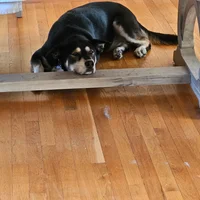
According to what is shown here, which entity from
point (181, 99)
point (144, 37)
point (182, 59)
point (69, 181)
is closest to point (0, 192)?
point (69, 181)

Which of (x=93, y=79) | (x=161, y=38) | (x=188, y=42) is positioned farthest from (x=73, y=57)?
(x=161, y=38)

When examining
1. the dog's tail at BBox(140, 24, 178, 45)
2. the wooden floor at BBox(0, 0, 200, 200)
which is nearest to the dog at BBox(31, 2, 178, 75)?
the dog's tail at BBox(140, 24, 178, 45)

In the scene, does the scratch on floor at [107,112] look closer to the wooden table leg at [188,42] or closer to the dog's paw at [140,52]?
the wooden table leg at [188,42]

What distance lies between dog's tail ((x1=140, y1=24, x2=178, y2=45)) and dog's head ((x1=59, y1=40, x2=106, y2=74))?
627mm

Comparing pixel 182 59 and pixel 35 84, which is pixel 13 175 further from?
pixel 182 59

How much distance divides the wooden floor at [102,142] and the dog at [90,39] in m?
0.12

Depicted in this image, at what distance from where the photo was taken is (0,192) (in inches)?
73.5

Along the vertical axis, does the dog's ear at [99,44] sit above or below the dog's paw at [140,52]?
above

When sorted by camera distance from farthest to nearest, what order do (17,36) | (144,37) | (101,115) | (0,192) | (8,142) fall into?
1. (17,36)
2. (144,37)
3. (101,115)
4. (8,142)
5. (0,192)

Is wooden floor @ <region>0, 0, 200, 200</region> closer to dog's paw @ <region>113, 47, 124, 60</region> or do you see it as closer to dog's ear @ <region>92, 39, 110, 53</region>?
dog's paw @ <region>113, 47, 124, 60</region>

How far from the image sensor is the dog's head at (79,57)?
247 centimetres

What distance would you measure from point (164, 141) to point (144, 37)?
0.99 meters

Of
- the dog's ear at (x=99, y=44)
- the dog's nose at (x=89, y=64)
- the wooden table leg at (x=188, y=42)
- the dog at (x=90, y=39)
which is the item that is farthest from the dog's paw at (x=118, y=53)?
the dog's nose at (x=89, y=64)

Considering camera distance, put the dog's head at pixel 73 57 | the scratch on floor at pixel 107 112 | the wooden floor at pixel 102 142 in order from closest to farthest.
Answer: the wooden floor at pixel 102 142 < the scratch on floor at pixel 107 112 < the dog's head at pixel 73 57
